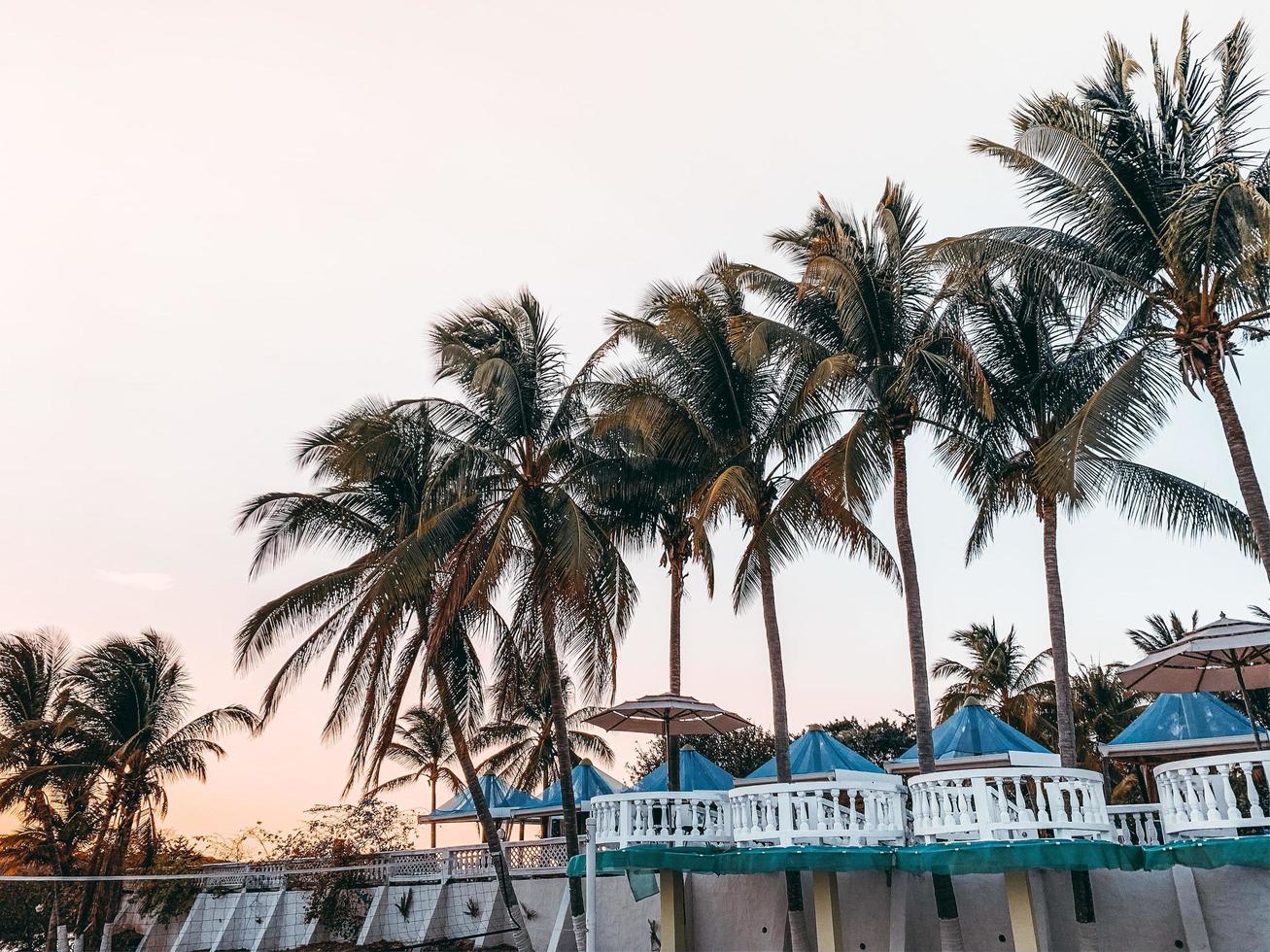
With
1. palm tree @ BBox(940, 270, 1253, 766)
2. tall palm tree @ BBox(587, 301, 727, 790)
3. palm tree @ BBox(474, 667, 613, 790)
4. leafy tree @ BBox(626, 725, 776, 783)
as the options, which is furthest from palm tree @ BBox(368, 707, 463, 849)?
palm tree @ BBox(940, 270, 1253, 766)

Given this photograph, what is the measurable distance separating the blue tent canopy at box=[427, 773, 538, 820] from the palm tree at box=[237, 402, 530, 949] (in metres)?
8.41

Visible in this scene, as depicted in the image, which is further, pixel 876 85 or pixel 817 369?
pixel 876 85

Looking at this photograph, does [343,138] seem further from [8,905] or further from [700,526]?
[8,905]

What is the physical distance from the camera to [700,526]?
14609mm

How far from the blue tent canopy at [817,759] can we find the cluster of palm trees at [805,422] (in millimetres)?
5629

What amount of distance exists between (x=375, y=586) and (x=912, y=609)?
7805mm

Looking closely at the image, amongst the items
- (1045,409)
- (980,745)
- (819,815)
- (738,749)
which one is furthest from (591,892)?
(738,749)

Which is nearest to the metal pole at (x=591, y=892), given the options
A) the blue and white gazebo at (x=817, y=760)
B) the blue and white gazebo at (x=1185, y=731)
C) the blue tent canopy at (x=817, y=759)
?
the blue and white gazebo at (x=817, y=760)

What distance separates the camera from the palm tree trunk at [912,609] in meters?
13.5

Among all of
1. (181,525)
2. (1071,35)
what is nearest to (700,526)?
(1071,35)

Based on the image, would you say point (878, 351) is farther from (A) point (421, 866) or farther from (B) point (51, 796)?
(B) point (51, 796)

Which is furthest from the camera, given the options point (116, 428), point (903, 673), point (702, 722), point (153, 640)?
point (903, 673)

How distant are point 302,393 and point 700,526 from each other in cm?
914

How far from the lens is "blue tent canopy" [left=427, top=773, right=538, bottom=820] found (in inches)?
1076
